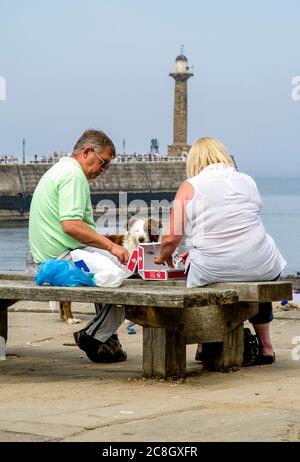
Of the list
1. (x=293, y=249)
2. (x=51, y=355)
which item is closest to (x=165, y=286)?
(x=51, y=355)

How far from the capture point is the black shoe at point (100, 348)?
739 cm

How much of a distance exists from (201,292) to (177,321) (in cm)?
32

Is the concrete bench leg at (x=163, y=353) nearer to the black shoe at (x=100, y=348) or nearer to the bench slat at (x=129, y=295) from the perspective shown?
the bench slat at (x=129, y=295)

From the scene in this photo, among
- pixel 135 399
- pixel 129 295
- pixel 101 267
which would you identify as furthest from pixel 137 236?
pixel 135 399

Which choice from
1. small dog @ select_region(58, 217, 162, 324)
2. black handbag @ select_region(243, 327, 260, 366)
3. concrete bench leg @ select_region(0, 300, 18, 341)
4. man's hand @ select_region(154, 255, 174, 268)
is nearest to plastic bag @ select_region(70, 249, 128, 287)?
man's hand @ select_region(154, 255, 174, 268)

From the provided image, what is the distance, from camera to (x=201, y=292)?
6.42 m

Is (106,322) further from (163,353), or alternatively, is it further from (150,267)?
(163,353)

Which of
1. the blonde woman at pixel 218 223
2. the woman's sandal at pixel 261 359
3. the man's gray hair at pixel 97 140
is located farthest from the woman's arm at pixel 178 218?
the woman's sandal at pixel 261 359

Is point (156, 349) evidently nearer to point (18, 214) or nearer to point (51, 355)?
point (51, 355)

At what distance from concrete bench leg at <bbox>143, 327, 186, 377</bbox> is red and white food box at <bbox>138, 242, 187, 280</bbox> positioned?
1.86 ft

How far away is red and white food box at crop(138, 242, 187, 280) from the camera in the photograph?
715 centimetres

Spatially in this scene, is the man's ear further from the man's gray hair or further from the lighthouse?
the lighthouse

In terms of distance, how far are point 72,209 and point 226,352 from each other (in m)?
1.13

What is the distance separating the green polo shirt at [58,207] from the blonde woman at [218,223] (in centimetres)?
49
